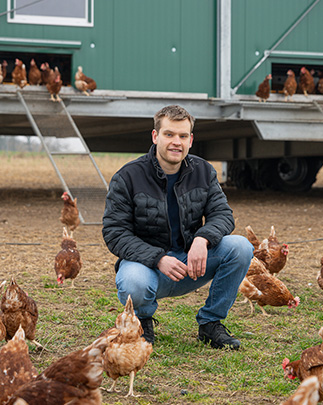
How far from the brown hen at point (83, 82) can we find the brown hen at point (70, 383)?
26.0ft

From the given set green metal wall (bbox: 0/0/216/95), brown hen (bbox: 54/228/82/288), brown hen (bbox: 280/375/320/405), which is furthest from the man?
green metal wall (bbox: 0/0/216/95)

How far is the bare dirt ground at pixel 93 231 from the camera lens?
6.12 m

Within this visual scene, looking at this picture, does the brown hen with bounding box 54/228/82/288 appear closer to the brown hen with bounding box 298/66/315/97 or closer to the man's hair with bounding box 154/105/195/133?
the man's hair with bounding box 154/105/195/133

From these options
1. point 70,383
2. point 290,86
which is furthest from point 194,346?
point 290,86

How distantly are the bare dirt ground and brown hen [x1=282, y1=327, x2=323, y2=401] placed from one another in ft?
5.24

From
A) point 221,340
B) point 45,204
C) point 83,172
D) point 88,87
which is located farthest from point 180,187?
point 45,204

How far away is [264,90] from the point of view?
10547 mm

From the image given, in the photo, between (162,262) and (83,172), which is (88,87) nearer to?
(83,172)

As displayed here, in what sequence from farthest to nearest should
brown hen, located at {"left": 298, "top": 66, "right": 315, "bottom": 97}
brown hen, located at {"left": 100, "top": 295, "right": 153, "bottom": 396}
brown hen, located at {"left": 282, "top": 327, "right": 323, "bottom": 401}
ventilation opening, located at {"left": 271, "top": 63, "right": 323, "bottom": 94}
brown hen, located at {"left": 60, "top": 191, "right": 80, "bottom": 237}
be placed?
ventilation opening, located at {"left": 271, "top": 63, "right": 323, "bottom": 94}, brown hen, located at {"left": 298, "top": 66, "right": 315, "bottom": 97}, brown hen, located at {"left": 60, "top": 191, "right": 80, "bottom": 237}, brown hen, located at {"left": 100, "top": 295, "right": 153, "bottom": 396}, brown hen, located at {"left": 282, "top": 327, "right": 323, "bottom": 401}

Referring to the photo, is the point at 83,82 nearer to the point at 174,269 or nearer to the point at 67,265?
the point at 67,265

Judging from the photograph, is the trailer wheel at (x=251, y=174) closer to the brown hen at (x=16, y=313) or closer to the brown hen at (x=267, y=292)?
the brown hen at (x=267, y=292)

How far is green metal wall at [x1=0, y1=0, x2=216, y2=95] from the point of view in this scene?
10.4 metres

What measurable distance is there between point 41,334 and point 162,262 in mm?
1108

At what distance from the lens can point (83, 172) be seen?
950 cm
